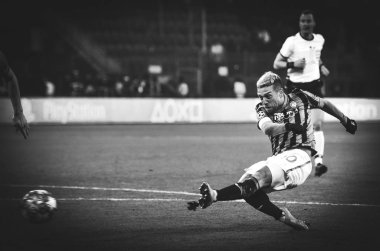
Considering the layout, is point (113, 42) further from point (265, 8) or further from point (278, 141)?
point (278, 141)

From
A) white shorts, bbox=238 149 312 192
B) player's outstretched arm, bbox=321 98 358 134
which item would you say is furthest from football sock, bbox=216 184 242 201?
player's outstretched arm, bbox=321 98 358 134

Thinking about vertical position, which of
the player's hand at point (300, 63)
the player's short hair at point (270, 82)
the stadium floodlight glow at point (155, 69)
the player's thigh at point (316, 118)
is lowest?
the player's thigh at point (316, 118)

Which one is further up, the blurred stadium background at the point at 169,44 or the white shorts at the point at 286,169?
the blurred stadium background at the point at 169,44

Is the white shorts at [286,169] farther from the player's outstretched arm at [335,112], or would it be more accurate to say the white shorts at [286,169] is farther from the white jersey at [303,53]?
the white jersey at [303,53]

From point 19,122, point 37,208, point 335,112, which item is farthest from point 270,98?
point 19,122

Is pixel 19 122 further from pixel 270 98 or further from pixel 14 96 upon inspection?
pixel 270 98

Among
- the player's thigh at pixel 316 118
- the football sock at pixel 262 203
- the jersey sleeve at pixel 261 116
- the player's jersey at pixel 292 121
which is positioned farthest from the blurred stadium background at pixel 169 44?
the football sock at pixel 262 203

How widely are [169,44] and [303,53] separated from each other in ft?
81.3

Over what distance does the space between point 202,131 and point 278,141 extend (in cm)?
1503

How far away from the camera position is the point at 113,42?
36.1m

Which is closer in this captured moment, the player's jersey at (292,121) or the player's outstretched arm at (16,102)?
the player's jersey at (292,121)

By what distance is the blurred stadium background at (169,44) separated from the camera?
30078 mm

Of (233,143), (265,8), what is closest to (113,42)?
(265,8)

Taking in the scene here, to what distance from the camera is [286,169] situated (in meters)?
6.22
